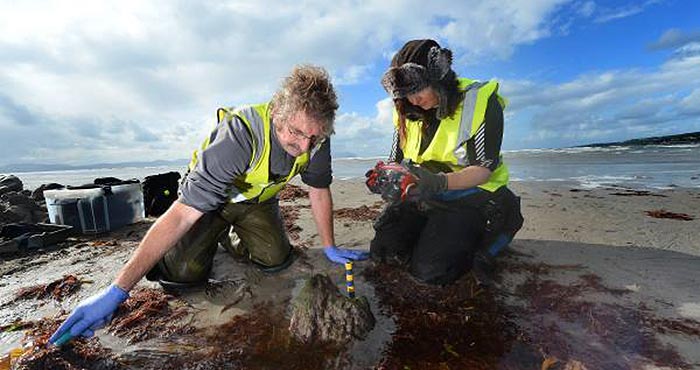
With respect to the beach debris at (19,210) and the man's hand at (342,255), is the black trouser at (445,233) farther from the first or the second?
the beach debris at (19,210)

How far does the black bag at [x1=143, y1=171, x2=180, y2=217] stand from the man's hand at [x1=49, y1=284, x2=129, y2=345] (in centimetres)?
374

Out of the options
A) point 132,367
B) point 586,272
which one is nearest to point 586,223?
point 586,272

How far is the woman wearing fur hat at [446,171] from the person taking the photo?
2953mm

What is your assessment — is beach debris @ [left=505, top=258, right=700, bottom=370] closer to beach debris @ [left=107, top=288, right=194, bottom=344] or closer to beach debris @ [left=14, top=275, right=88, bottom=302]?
beach debris @ [left=107, top=288, right=194, bottom=344]

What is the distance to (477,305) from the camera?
2.68 metres

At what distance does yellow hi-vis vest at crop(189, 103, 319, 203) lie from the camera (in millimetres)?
2664

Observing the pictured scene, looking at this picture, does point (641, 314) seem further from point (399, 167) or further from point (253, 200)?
point (253, 200)

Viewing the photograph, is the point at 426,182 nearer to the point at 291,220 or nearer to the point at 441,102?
the point at 441,102

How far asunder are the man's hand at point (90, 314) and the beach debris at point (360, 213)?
11.4 ft

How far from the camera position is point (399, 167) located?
2947mm

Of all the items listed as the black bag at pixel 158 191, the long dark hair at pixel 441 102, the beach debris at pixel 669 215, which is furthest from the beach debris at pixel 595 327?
the black bag at pixel 158 191

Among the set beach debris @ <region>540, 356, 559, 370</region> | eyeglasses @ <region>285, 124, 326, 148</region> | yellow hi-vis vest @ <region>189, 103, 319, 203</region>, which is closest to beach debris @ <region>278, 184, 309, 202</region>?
yellow hi-vis vest @ <region>189, 103, 319, 203</region>

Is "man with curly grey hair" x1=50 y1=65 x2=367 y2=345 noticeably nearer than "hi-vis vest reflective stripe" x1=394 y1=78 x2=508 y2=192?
Yes

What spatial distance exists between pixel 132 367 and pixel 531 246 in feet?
11.9
